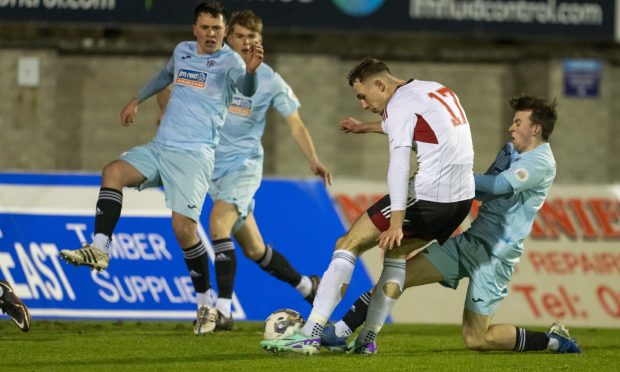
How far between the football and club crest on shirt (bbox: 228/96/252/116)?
265 centimetres

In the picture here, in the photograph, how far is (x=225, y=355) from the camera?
23.6ft

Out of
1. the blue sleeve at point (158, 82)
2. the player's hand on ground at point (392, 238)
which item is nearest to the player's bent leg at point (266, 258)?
the blue sleeve at point (158, 82)

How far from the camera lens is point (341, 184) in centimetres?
1102

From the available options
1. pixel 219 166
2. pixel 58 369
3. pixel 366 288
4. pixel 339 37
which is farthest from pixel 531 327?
pixel 339 37

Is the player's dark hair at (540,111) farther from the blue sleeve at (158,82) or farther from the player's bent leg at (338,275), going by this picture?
the blue sleeve at (158,82)

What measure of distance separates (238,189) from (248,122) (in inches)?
22.4

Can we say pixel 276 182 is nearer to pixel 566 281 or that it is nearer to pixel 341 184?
pixel 341 184

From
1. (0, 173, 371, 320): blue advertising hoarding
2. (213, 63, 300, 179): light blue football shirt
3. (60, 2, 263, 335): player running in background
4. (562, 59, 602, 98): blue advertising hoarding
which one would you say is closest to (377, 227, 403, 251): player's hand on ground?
(60, 2, 263, 335): player running in background

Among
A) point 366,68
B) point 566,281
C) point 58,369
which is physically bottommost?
point 566,281

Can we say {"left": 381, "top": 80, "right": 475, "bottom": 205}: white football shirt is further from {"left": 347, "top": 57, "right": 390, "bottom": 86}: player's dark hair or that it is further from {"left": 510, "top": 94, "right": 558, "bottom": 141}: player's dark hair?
{"left": 510, "top": 94, "right": 558, "bottom": 141}: player's dark hair

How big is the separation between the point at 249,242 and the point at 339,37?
26.2ft

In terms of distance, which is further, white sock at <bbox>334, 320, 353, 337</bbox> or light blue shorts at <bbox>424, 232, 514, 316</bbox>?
light blue shorts at <bbox>424, 232, 514, 316</bbox>

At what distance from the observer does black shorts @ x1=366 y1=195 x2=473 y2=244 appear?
269 inches

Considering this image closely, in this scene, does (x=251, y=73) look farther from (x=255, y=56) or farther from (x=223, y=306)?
(x=223, y=306)
